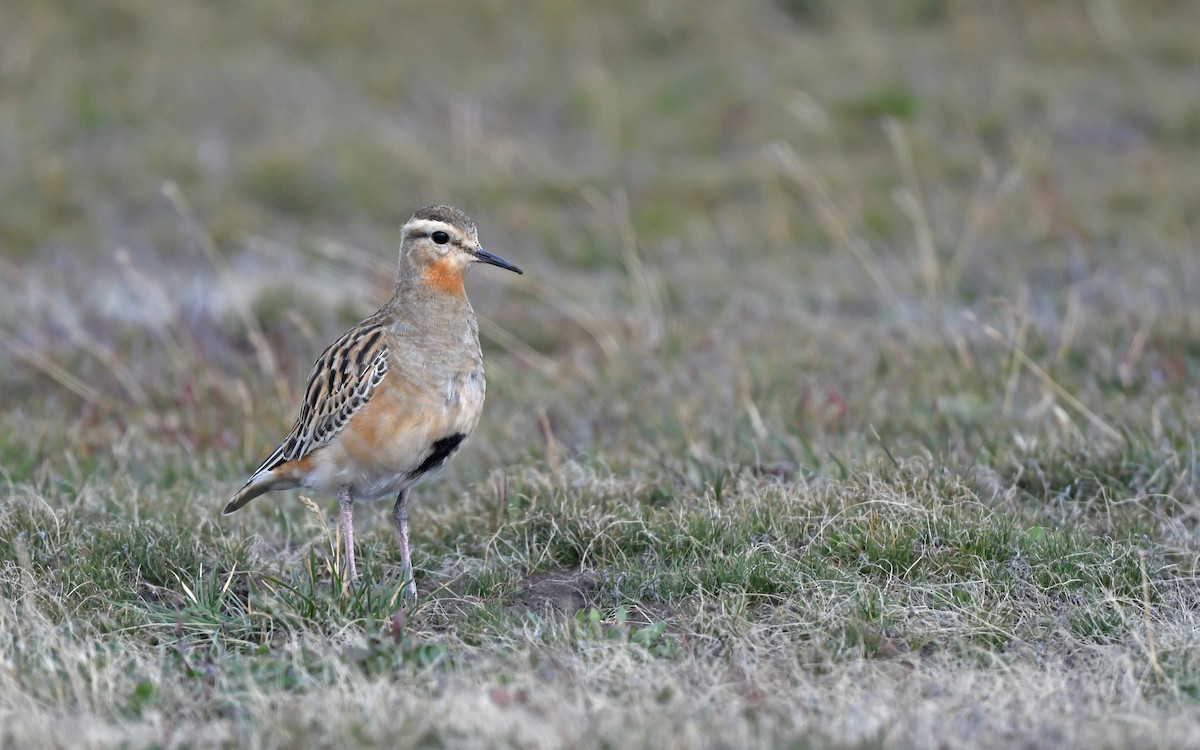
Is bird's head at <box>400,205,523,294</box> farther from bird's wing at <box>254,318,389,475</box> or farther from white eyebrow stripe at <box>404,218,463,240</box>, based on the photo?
bird's wing at <box>254,318,389,475</box>

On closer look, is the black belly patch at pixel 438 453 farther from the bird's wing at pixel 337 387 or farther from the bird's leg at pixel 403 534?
the bird's wing at pixel 337 387

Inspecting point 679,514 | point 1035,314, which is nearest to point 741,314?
point 1035,314

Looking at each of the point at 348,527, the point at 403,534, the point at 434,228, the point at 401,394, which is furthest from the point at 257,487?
the point at 434,228

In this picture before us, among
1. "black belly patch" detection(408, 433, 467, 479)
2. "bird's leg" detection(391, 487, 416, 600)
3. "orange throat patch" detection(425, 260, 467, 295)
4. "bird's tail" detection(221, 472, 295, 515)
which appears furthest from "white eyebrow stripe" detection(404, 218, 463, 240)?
"bird's tail" detection(221, 472, 295, 515)

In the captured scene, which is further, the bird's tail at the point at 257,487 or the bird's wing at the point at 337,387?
the bird's tail at the point at 257,487

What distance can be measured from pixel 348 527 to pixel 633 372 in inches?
121

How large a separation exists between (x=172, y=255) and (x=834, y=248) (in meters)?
5.28

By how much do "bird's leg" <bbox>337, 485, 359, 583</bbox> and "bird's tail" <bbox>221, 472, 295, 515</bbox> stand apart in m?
0.29

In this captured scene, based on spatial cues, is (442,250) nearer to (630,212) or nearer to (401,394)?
(401,394)

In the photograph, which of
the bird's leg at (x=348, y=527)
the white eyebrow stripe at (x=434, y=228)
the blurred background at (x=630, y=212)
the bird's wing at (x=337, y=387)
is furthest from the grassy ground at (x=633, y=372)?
the white eyebrow stripe at (x=434, y=228)

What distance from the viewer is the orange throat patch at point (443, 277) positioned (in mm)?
6316

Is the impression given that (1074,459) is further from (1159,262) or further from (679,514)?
(1159,262)

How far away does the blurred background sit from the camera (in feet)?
26.9

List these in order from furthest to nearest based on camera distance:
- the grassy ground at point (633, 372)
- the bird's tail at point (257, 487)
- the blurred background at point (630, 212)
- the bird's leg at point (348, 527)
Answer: the blurred background at point (630, 212)
the bird's tail at point (257, 487)
the bird's leg at point (348, 527)
the grassy ground at point (633, 372)
